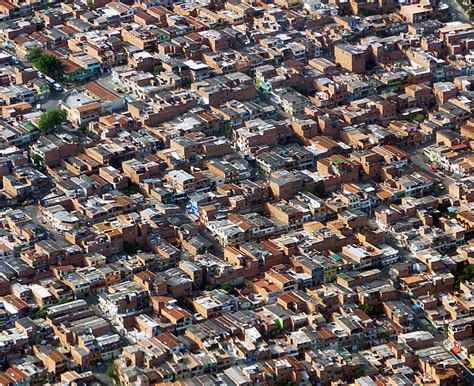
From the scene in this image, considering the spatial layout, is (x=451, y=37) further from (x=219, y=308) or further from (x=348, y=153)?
(x=219, y=308)

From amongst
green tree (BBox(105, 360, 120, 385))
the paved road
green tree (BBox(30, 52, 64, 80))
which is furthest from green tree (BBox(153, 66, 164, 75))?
green tree (BBox(105, 360, 120, 385))

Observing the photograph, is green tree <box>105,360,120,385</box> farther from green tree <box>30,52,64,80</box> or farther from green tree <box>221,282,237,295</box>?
green tree <box>30,52,64,80</box>

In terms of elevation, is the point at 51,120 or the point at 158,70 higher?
the point at 51,120

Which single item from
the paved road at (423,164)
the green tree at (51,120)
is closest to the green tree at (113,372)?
the paved road at (423,164)

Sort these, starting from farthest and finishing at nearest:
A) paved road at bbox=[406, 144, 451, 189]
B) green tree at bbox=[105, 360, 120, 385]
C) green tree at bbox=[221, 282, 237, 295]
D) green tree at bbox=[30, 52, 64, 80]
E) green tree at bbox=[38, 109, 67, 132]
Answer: green tree at bbox=[30, 52, 64, 80]
green tree at bbox=[38, 109, 67, 132]
paved road at bbox=[406, 144, 451, 189]
green tree at bbox=[221, 282, 237, 295]
green tree at bbox=[105, 360, 120, 385]

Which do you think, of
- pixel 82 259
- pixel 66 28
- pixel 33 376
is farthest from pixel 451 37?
pixel 33 376

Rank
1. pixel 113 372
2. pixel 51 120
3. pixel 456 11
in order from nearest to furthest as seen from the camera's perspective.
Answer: pixel 113 372 → pixel 51 120 → pixel 456 11

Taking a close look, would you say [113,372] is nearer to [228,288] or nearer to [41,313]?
[41,313]

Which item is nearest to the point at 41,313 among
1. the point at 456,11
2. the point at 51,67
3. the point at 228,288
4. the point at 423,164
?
the point at 228,288

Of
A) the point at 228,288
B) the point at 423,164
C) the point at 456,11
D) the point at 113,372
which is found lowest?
the point at 456,11
